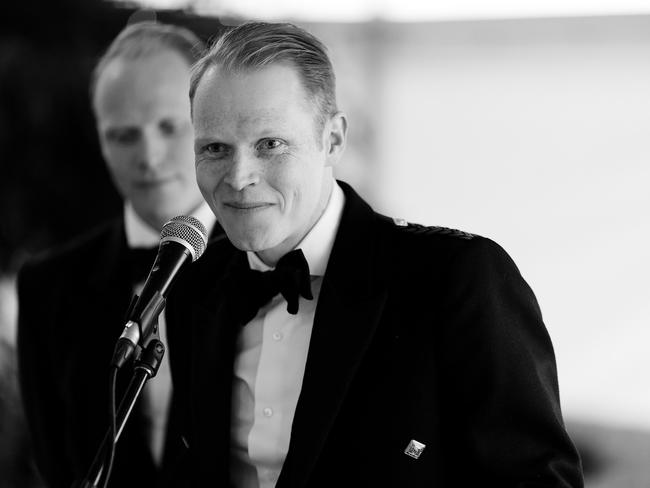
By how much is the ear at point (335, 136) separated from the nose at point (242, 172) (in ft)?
0.63

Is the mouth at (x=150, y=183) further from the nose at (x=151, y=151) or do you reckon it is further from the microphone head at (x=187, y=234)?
the microphone head at (x=187, y=234)

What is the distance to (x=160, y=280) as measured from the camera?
146 centimetres

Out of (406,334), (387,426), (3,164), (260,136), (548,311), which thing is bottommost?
(548,311)

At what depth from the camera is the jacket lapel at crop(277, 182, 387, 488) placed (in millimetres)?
1665

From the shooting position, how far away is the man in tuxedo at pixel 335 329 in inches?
62.5

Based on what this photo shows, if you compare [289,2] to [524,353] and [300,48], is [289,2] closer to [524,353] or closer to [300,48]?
[300,48]

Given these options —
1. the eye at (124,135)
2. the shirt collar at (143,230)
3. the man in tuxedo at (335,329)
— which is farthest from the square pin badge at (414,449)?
the eye at (124,135)

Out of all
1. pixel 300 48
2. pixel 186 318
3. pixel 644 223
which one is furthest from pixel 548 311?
pixel 300 48

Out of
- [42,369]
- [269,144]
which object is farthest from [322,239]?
[42,369]

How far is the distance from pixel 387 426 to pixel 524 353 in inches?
11.8

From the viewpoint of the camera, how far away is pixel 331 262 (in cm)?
182

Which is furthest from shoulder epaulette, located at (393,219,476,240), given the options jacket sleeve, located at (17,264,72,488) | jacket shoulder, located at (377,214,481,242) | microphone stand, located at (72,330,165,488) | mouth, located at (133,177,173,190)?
jacket sleeve, located at (17,264,72,488)

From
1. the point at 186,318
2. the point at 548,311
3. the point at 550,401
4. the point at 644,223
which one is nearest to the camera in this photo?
the point at 550,401

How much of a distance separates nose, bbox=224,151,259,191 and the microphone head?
0.46 feet
